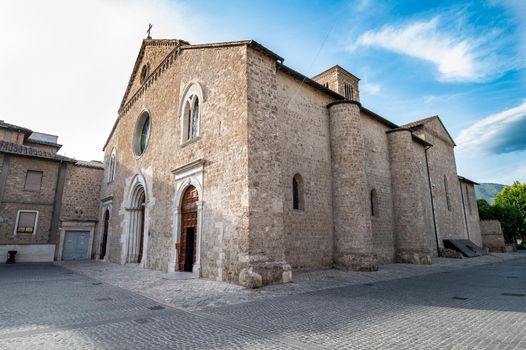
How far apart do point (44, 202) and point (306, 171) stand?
18.5 meters

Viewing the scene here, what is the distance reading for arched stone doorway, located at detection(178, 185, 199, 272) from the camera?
417 inches

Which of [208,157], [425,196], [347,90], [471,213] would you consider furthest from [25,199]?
[471,213]

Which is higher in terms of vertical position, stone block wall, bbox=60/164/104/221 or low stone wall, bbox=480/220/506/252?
stone block wall, bbox=60/164/104/221

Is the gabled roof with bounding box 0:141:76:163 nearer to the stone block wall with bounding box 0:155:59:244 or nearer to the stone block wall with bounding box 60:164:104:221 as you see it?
the stone block wall with bounding box 0:155:59:244

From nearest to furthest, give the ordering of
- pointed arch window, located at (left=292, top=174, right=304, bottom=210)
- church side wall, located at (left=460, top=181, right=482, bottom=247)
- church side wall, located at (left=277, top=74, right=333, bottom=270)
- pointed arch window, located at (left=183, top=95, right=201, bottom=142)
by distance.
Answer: church side wall, located at (left=277, top=74, right=333, bottom=270) < pointed arch window, located at (left=292, top=174, right=304, bottom=210) < pointed arch window, located at (left=183, top=95, right=201, bottom=142) < church side wall, located at (left=460, top=181, right=482, bottom=247)

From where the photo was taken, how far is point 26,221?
59.9 ft

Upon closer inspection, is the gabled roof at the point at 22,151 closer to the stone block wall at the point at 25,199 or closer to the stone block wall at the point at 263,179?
the stone block wall at the point at 25,199

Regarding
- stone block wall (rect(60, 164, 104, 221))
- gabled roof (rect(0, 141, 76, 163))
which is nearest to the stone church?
stone block wall (rect(60, 164, 104, 221))

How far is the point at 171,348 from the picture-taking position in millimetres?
3277

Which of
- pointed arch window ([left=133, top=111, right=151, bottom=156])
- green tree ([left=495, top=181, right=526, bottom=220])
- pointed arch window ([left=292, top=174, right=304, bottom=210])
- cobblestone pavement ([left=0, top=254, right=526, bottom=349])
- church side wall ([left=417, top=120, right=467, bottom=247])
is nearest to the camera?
cobblestone pavement ([left=0, top=254, right=526, bottom=349])

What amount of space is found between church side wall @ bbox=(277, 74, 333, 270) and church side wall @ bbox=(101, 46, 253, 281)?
232 centimetres

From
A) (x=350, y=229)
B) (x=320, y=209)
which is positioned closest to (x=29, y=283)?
(x=320, y=209)

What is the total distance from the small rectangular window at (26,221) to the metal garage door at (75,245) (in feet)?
7.02

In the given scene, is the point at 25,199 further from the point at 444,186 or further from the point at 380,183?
the point at 444,186
